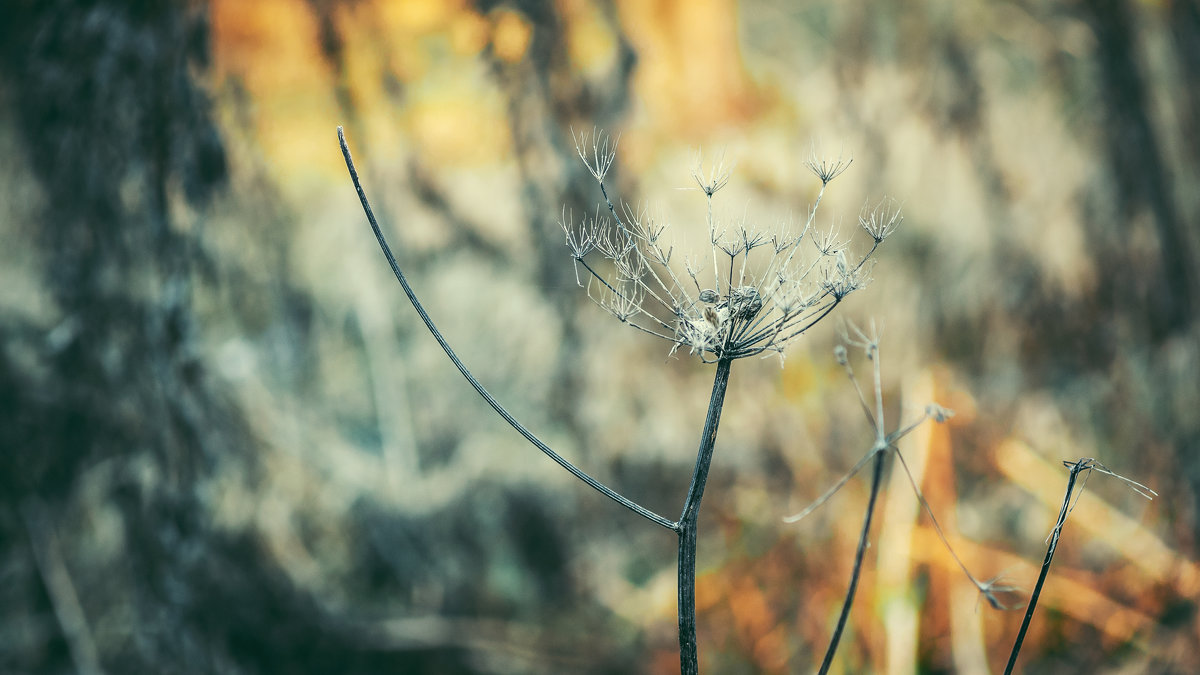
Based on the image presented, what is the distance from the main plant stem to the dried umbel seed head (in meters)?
0.05

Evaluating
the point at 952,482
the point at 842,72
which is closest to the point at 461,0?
the point at 842,72

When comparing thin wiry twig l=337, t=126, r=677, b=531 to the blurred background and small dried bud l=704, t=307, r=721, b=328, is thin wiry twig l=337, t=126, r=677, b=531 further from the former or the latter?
the blurred background

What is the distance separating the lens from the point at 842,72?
4.73 feet

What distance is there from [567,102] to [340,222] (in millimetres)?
599

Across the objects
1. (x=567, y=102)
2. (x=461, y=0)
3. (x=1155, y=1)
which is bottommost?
(x=567, y=102)

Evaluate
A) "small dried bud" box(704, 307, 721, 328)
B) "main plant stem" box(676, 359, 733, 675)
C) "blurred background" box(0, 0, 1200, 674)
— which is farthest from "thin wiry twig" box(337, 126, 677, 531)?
"blurred background" box(0, 0, 1200, 674)

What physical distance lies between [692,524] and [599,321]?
0.89 metres

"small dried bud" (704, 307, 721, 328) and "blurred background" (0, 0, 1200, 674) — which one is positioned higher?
"blurred background" (0, 0, 1200, 674)

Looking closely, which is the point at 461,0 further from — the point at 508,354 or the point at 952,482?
→ the point at 952,482

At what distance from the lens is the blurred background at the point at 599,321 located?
145cm

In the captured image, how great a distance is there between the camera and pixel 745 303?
0.63 meters

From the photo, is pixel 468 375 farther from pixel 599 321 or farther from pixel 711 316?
pixel 599 321

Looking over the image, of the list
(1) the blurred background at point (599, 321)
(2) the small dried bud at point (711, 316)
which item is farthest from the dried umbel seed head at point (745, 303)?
(1) the blurred background at point (599, 321)

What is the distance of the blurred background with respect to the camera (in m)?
1.45
